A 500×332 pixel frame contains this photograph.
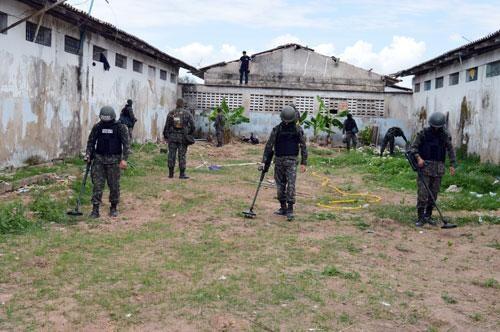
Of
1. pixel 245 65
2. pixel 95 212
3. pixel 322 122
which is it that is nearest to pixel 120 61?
pixel 245 65

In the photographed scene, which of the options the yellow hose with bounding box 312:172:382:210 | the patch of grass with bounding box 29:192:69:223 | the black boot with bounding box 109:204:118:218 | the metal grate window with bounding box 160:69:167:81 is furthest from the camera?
the metal grate window with bounding box 160:69:167:81

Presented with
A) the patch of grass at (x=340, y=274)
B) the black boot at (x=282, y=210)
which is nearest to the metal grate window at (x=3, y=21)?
the black boot at (x=282, y=210)

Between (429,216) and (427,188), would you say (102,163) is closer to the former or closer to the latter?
(427,188)

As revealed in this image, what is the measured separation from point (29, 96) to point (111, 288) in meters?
8.01

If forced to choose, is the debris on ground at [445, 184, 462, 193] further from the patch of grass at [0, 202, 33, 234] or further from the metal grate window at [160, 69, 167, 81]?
the metal grate window at [160, 69, 167, 81]

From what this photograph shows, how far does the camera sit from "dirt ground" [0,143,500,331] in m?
4.38

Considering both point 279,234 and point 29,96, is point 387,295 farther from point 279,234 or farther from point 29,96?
point 29,96

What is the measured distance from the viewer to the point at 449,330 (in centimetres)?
427

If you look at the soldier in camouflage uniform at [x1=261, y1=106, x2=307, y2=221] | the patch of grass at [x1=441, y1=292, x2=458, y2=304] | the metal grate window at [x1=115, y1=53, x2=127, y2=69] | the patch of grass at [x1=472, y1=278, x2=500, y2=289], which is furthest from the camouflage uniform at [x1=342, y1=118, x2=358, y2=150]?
the patch of grass at [x1=441, y1=292, x2=458, y2=304]

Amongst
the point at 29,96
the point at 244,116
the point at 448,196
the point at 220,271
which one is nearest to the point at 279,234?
the point at 220,271

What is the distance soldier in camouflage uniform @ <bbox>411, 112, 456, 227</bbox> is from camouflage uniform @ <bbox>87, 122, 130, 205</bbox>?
15.0ft

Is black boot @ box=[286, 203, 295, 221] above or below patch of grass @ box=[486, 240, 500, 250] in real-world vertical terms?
above

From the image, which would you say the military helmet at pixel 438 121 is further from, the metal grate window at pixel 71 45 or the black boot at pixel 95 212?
the metal grate window at pixel 71 45

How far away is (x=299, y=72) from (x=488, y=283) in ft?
70.0
